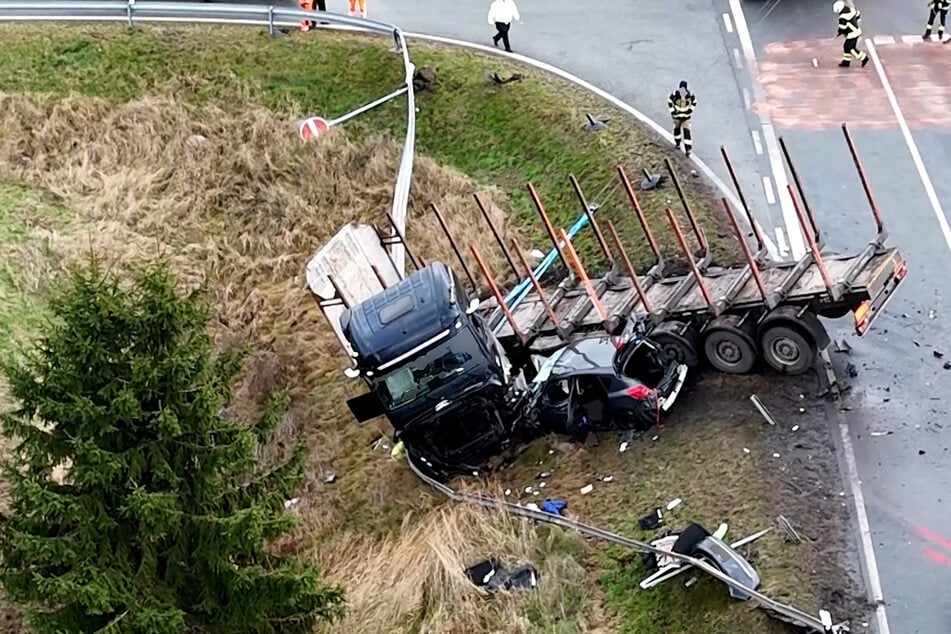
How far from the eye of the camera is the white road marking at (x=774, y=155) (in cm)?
1902

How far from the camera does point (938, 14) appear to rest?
23031 millimetres

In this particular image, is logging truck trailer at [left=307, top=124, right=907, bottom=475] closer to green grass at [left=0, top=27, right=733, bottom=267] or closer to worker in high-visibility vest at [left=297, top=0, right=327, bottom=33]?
green grass at [left=0, top=27, right=733, bottom=267]

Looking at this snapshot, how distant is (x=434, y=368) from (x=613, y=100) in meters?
8.67

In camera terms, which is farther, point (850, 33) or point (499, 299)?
point (850, 33)

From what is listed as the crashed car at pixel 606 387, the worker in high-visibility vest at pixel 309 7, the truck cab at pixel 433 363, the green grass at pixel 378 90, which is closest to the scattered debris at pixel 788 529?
the crashed car at pixel 606 387

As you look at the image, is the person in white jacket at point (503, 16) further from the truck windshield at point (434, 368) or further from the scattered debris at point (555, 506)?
the scattered debris at point (555, 506)

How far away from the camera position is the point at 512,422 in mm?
16703

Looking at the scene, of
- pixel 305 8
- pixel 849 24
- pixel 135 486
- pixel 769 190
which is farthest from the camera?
pixel 305 8

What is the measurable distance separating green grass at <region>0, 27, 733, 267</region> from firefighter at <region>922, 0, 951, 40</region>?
579 centimetres

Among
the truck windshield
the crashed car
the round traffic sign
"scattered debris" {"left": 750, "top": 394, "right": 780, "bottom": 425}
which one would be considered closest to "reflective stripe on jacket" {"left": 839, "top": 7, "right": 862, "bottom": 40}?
the crashed car

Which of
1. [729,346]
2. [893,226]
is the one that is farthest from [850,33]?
[729,346]

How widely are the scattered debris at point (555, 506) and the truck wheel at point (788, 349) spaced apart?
10.5 ft

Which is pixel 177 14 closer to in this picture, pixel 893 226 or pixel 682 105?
pixel 682 105

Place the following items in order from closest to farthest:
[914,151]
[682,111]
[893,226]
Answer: [893,226] < [914,151] < [682,111]
